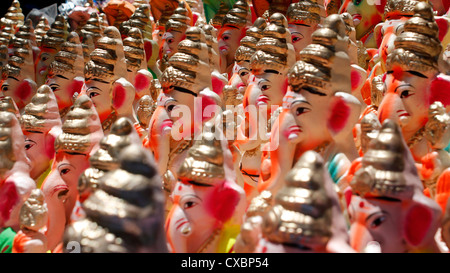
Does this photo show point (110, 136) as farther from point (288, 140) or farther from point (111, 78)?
point (111, 78)

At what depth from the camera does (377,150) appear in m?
2.03

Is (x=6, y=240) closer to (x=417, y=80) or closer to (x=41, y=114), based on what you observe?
(x=41, y=114)

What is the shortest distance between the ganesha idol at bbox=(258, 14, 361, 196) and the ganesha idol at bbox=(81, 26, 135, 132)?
1608mm

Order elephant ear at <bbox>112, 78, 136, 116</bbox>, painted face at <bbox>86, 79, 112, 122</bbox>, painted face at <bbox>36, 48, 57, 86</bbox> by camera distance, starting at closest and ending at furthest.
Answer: elephant ear at <bbox>112, 78, 136, 116</bbox>
painted face at <bbox>86, 79, 112, 122</bbox>
painted face at <bbox>36, 48, 57, 86</bbox>

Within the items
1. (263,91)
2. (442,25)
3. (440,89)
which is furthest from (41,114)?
(442,25)

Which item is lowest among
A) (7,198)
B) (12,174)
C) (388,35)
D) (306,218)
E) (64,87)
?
(306,218)

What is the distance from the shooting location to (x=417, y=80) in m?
2.94

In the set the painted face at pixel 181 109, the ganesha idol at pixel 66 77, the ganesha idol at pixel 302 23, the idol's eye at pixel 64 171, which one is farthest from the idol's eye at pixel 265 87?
the ganesha idol at pixel 66 77

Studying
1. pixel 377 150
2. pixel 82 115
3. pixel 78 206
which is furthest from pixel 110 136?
pixel 82 115

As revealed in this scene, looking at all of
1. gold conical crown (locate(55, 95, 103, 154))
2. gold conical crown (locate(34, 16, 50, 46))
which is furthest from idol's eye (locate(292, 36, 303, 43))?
gold conical crown (locate(34, 16, 50, 46))

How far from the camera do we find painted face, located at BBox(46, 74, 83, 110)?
4887 mm

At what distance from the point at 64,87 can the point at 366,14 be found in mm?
2504

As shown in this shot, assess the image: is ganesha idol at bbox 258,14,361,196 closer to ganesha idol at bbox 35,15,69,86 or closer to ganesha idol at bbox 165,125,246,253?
ganesha idol at bbox 165,125,246,253

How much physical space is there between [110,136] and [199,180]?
0.44 m
